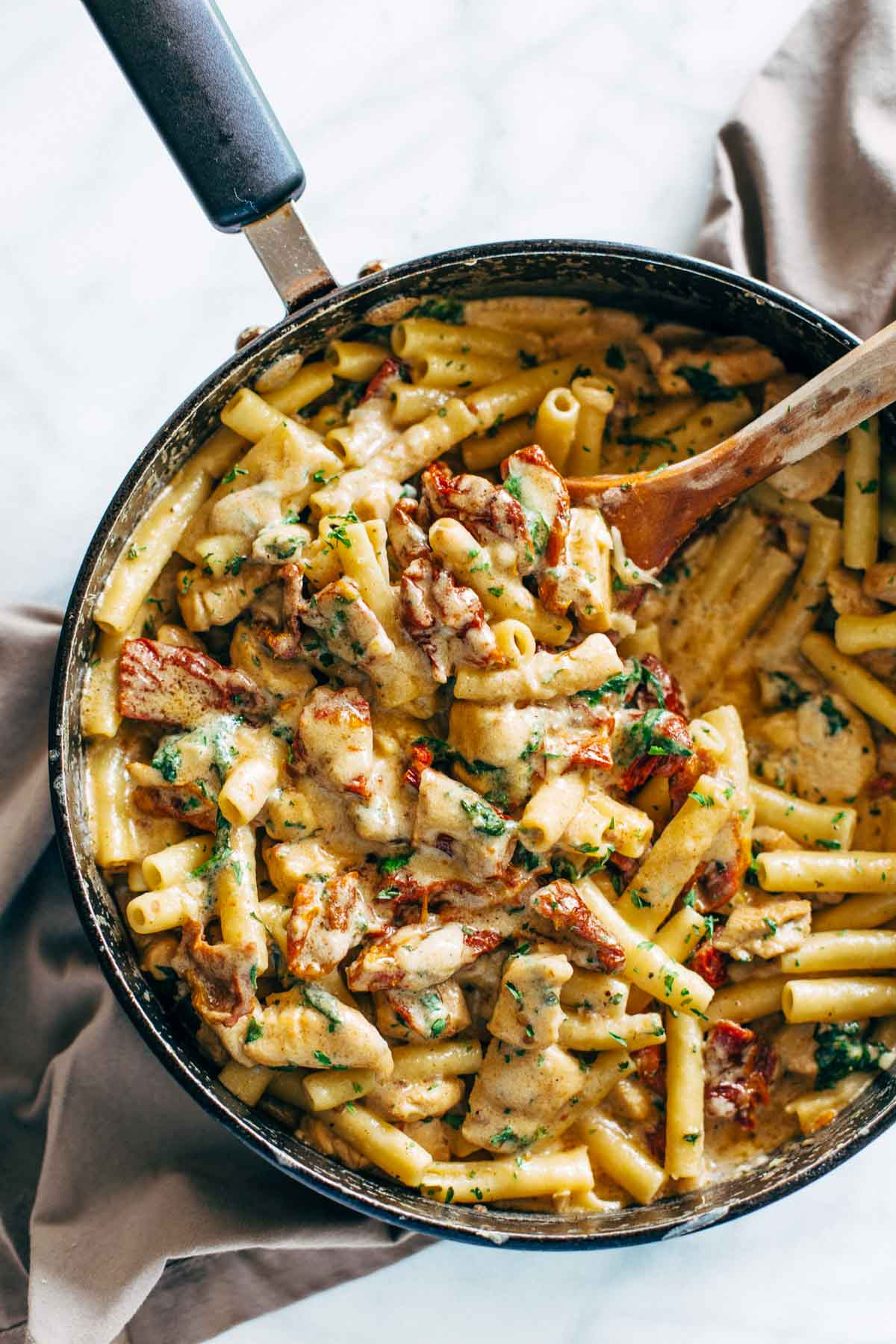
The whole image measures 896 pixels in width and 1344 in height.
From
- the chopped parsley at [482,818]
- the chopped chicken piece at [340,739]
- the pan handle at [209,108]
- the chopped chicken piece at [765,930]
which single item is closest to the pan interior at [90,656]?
the pan handle at [209,108]

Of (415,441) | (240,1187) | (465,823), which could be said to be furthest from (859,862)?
(240,1187)

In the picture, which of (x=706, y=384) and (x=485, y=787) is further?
(x=706, y=384)

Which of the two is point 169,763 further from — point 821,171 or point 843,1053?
point 821,171

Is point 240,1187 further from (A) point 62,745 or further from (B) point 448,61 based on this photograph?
(B) point 448,61

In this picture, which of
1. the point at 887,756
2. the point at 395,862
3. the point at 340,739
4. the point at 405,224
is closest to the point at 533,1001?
the point at 395,862

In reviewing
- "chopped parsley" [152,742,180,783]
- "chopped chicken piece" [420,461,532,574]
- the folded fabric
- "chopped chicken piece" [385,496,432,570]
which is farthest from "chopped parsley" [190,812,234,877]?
the folded fabric
